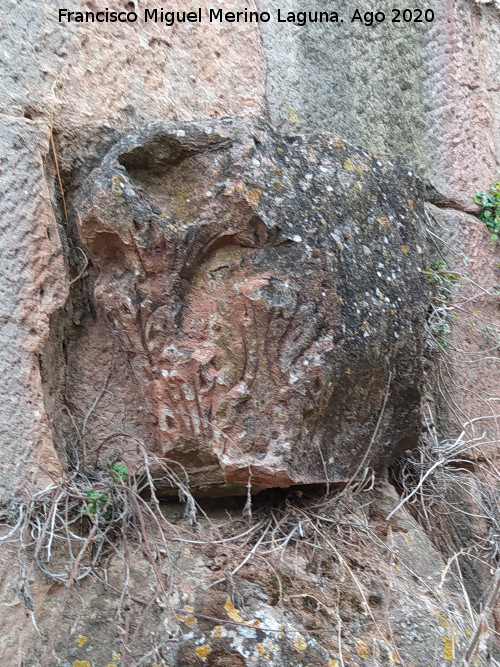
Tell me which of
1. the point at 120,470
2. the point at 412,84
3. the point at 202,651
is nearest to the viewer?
the point at 202,651

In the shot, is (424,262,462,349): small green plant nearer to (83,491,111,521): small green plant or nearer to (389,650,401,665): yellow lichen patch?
(389,650,401,665): yellow lichen patch

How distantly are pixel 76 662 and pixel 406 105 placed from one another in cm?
157

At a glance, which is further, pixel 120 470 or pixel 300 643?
pixel 120 470

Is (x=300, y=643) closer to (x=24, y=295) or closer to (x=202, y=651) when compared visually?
(x=202, y=651)

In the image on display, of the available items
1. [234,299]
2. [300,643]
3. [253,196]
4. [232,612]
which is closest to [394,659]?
[300,643]

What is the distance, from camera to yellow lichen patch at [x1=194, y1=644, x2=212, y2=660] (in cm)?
130

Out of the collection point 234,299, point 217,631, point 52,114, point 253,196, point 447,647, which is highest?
point 52,114

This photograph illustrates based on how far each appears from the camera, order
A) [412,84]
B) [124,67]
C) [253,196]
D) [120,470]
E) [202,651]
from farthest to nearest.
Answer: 1. [412,84]
2. [124,67]
3. [120,470]
4. [253,196]
5. [202,651]

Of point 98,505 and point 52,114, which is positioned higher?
Result: point 52,114

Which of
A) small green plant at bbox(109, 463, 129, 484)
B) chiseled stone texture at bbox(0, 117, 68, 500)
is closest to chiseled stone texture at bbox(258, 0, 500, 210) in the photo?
chiseled stone texture at bbox(0, 117, 68, 500)

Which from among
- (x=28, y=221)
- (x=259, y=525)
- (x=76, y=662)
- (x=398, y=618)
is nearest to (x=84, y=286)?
(x=28, y=221)

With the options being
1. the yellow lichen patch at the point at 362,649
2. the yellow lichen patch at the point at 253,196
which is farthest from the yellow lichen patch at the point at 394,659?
the yellow lichen patch at the point at 253,196

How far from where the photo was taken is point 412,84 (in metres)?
2.11

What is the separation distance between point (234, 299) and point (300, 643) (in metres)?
0.61
